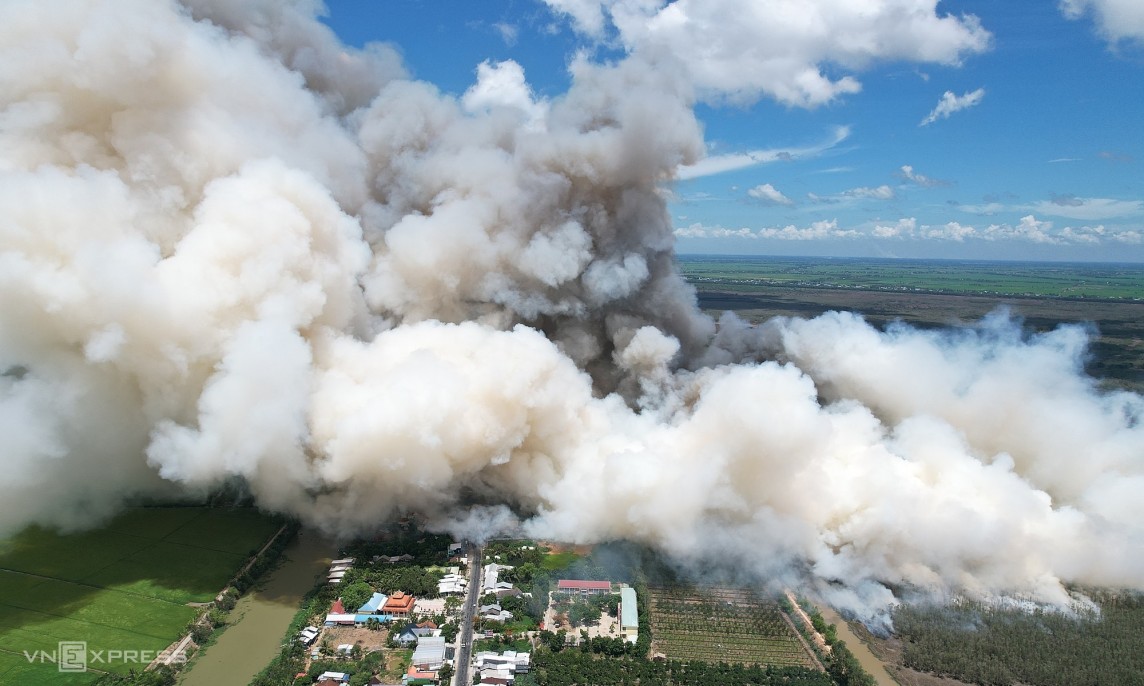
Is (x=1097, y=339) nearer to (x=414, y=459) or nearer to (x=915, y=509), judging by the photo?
(x=915, y=509)

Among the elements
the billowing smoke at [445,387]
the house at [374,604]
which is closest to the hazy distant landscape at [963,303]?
the billowing smoke at [445,387]

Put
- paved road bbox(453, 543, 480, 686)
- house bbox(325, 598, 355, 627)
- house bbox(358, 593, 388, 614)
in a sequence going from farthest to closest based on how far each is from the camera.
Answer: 1. house bbox(358, 593, 388, 614)
2. house bbox(325, 598, 355, 627)
3. paved road bbox(453, 543, 480, 686)

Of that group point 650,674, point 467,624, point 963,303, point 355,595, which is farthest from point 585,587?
point 963,303

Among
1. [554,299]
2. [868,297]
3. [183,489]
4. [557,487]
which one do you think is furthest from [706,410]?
[868,297]

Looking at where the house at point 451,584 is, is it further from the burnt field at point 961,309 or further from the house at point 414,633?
the burnt field at point 961,309

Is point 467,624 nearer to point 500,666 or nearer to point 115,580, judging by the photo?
point 500,666

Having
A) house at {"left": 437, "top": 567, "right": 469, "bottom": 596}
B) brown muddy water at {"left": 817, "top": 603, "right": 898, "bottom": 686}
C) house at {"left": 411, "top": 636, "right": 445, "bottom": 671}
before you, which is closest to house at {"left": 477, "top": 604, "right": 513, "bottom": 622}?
house at {"left": 437, "top": 567, "right": 469, "bottom": 596}

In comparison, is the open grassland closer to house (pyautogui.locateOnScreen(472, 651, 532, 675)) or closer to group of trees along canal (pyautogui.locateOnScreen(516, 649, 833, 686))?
group of trees along canal (pyautogui.locateOnScreen(516, 649, 833, 686))
